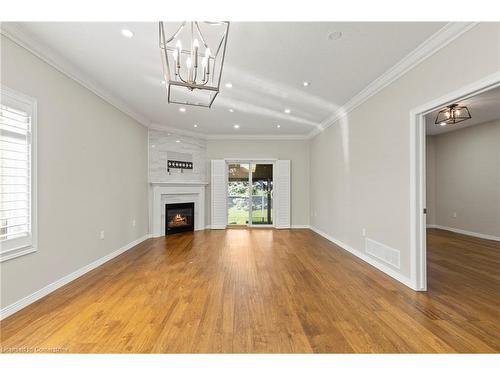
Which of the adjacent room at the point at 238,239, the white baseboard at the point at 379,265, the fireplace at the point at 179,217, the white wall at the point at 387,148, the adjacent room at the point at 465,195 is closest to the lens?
the adjacent room at the point at 238,239

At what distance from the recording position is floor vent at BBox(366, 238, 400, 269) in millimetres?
3020

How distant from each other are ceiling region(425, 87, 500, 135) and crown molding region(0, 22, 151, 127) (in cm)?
520

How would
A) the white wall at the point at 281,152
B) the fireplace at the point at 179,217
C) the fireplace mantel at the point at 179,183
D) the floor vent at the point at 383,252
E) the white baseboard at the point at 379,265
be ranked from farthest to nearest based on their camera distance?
1. the white wall at the point at 281,152
2. the fireplace at the point at 179,217
3. the fireplace mantel at the point at 179,183
4. the floor vent at the point at 383,252
5. the white baseboard at the point at 379,265

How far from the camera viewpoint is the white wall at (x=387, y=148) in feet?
6.81

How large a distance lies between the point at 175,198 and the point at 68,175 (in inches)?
125

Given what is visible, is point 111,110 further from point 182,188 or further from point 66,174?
point 182,188

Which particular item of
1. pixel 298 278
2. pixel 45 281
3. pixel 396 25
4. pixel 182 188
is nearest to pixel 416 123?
pixel 396 25

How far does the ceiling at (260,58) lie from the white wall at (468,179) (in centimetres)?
421

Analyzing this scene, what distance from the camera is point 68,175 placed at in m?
2.90

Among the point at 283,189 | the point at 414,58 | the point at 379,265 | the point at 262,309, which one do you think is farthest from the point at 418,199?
the point at 283,189

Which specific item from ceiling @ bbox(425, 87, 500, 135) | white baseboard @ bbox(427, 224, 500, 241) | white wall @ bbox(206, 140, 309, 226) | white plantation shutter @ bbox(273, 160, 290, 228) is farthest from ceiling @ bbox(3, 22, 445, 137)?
white baseboard @ bbox(427, 224, 500, 241)

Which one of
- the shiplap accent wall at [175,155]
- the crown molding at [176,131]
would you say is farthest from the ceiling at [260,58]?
the shiplap accent wall at [175,155]

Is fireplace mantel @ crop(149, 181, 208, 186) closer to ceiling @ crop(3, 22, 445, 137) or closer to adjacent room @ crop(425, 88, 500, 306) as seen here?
ceiling @ crop(3, 22, 445, 137)

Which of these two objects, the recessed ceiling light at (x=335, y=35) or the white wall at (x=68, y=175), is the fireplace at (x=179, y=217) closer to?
the white wall at (x=68, y=175)
